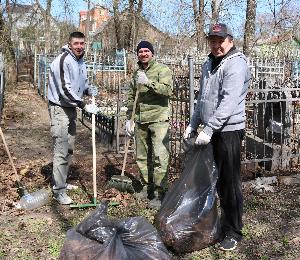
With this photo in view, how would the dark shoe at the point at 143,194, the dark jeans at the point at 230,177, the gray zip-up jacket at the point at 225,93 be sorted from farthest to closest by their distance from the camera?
the dark shoe at the point at 143,194, the dark jeans at the point at 230,177, the gray zip-up jacket at the point at 225,93

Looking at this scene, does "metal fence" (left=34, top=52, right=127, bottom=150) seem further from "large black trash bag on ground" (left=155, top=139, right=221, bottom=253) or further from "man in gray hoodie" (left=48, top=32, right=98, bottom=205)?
"large black trash bag on ground" (left=155, top=139, right=221, bottom=253)

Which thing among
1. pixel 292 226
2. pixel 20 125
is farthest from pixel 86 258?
pixel 20 125

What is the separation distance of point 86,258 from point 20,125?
7993 millimetres

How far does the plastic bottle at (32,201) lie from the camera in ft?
14.8

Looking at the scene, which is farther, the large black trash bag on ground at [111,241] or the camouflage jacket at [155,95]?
the camouflage jacket at [155,95]

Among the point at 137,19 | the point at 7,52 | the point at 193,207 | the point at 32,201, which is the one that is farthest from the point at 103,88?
the point at 137,19

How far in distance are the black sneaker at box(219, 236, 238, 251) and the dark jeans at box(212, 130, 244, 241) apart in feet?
0.13

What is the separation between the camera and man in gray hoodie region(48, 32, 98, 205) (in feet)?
14.7

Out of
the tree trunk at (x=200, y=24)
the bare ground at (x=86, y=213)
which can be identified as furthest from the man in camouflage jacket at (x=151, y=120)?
the tree trunk at (x=200, y=24)

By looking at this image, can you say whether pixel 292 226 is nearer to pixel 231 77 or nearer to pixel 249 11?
pixel 231 77

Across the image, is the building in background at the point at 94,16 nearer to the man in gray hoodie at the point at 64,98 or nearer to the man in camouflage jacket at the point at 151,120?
the man in gray hoodie at the point at 64,98

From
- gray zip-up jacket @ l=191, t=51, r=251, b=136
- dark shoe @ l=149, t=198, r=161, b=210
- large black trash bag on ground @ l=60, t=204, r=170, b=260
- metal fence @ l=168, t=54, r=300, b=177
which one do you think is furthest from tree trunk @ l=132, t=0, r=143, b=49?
large black trash bag on ground @ l=60, t=204, r=170, b=260

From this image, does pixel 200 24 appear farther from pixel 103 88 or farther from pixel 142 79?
pixel 142 79

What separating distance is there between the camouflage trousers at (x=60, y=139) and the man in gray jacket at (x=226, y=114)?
67.0 inches
